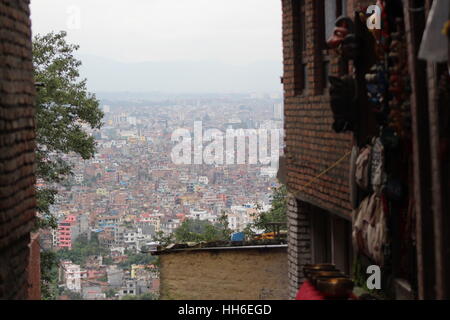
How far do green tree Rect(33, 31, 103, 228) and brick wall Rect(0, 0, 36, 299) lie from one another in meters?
14.8

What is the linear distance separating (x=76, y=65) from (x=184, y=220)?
11428 millimetres

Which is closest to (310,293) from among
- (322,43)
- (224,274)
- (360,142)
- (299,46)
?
(360,142)

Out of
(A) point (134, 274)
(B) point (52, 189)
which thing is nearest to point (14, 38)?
(B) point (52, 189)

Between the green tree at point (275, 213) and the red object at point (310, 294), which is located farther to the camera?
the green tree at point (275, 213)

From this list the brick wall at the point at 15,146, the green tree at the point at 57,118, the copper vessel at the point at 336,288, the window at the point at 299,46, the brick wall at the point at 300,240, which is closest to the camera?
the copper vessel at the point at 336,288

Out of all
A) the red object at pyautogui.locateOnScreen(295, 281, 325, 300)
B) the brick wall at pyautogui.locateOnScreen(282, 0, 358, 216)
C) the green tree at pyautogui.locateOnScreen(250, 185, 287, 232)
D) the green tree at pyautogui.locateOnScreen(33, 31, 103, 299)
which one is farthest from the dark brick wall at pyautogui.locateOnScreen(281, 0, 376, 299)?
the green tree at pyautogui.locateOnScreen(250, 185, 287, 232)

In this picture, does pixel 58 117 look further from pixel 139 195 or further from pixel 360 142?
pixel 139 195

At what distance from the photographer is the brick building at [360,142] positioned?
26.3ft

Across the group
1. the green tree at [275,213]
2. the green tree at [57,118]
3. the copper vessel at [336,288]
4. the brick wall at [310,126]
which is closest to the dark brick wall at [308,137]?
the brick wall at [310,126]

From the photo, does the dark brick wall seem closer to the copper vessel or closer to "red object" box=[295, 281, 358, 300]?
"red object" box=[295, 281, 358, 300]

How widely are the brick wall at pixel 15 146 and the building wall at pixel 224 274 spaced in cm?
759

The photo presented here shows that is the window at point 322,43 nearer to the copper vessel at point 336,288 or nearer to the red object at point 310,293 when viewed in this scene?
the red object at point 310,293

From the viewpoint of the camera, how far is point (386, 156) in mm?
8930

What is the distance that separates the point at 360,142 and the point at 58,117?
16582 millimetres
